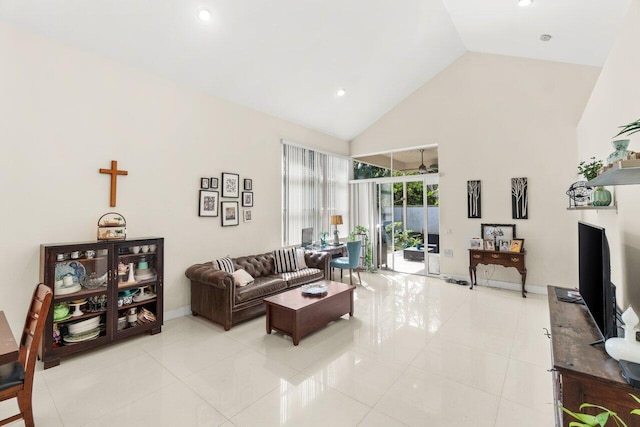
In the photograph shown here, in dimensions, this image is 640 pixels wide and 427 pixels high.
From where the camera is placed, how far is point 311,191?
6.43m

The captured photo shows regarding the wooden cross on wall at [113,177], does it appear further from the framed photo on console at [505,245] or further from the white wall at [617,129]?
the framed photo on console at [505,245]

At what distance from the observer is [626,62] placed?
2307 millimetres

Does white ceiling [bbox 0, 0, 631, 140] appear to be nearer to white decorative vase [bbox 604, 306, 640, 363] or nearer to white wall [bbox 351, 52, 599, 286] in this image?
white wall [bbox 351, 52, 599, 286]

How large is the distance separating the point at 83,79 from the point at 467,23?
536 cm

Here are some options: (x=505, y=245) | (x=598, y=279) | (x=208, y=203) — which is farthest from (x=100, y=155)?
(x=505, y=245)

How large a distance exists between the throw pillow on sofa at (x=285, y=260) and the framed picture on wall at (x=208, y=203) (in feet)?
4.29

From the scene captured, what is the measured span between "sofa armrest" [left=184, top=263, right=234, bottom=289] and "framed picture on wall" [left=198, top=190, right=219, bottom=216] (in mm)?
791

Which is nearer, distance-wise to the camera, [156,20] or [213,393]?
[213,393]

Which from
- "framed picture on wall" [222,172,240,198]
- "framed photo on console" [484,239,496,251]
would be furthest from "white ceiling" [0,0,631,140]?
"framed photo on console" [484,239,496,251]

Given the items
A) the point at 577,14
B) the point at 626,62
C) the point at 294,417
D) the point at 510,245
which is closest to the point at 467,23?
the point at 577,14

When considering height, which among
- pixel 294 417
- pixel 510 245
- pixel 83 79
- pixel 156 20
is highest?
pixel 156 20

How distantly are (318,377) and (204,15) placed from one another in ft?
13.3

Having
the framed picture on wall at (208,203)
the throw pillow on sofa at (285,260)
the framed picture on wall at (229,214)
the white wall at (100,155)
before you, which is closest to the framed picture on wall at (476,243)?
the throw pillow on sofa at (285,260)

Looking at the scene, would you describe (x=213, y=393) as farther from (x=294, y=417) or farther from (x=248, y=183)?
(x=248, y=183)
